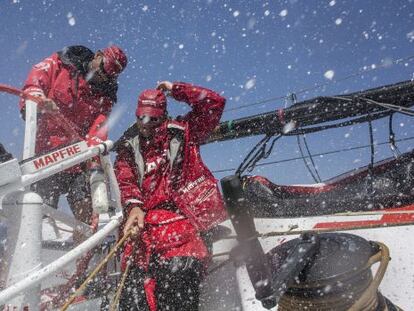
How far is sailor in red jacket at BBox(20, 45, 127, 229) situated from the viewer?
3.66m

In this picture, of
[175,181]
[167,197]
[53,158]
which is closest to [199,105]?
[175,181]

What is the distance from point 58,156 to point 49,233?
314 centimetres

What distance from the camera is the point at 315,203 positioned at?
11.6 ft

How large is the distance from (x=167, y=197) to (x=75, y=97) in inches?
53.5

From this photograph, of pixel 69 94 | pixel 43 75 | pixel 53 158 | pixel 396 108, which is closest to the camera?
pixel 53 158

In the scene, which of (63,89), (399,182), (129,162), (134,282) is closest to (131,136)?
(129,162)

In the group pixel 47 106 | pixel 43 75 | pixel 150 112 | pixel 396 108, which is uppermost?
pixel 43 75

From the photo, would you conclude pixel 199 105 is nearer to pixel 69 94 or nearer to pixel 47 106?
pixel 69 94

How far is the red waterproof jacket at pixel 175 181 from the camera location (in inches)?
125

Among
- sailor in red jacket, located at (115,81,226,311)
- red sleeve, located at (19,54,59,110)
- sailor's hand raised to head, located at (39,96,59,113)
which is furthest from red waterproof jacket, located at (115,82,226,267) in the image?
sailor's hand raised to head, located at (39,96,59,113)

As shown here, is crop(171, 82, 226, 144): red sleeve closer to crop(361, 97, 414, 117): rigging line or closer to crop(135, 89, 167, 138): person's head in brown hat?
crop(135, 89, 167, 138): person's head in brown hat

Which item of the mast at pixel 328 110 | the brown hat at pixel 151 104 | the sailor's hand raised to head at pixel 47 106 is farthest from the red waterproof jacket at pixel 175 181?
the mast at pixel 328 110

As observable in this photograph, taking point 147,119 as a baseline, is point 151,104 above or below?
above

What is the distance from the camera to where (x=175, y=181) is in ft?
11.8
